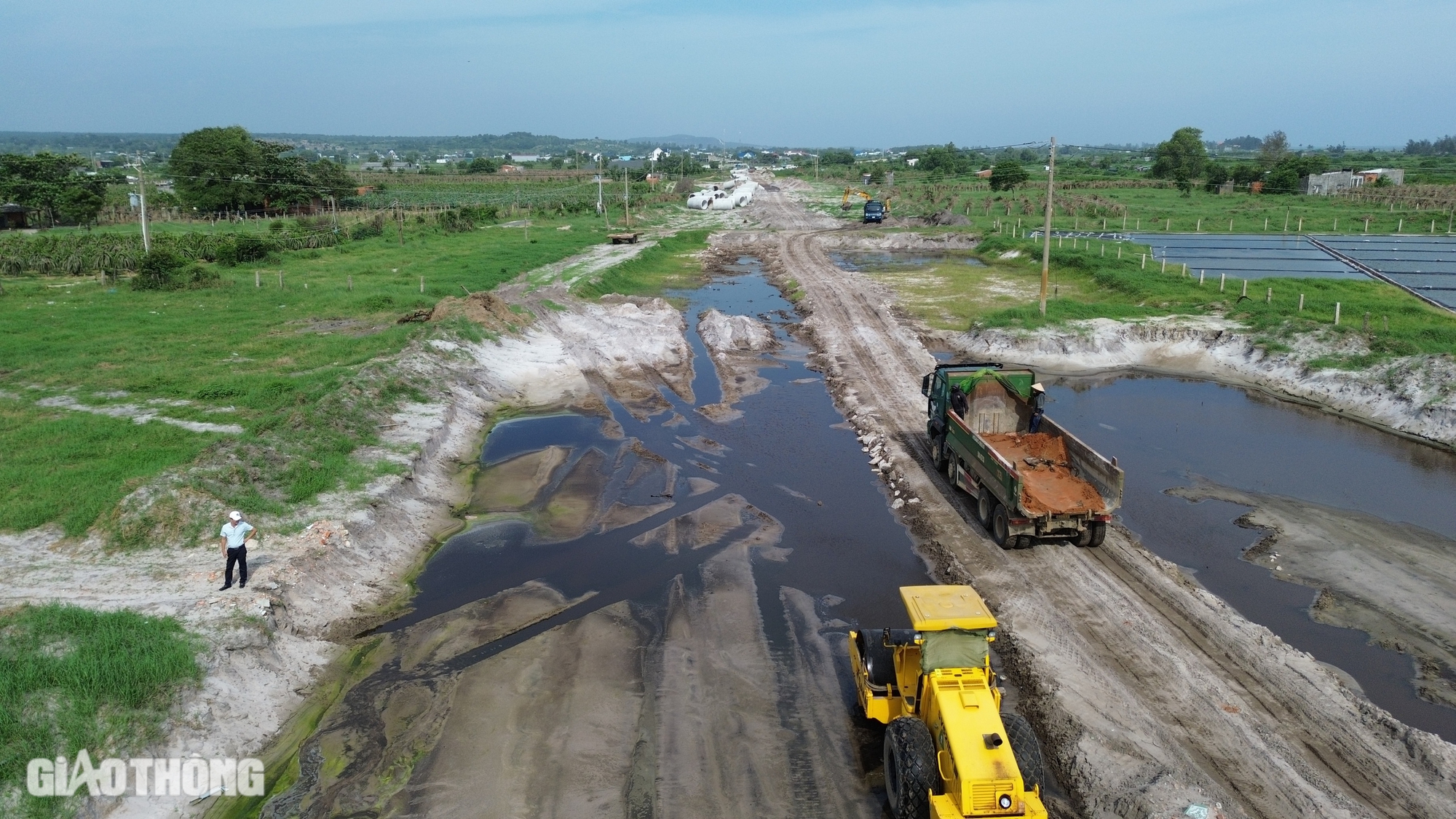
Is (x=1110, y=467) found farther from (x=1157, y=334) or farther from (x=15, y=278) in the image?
(x=15, y=278)

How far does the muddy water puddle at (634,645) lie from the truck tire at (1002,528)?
1609 millimetres

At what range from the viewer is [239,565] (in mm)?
14117

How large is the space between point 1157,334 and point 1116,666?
2391cm

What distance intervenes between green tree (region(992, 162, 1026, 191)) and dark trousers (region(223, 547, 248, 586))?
88930 mm

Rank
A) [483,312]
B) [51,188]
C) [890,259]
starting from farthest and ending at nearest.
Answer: [51,188]
[890,259]
[483,312]

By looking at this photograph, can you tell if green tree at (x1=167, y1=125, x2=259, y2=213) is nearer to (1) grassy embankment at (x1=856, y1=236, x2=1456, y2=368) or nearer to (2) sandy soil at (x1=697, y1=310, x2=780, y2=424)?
(2) sandy soil at (x1=697, y1=310, x2=780, y2=424)

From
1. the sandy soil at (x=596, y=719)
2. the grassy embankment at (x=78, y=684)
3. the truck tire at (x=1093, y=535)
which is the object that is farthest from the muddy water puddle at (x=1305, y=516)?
the grassy embankment at (x=78, y=684)

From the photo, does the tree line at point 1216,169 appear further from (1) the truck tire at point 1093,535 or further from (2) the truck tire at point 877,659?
(2) the truck tire at point 877,659

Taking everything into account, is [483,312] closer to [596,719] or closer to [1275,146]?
[596,719]

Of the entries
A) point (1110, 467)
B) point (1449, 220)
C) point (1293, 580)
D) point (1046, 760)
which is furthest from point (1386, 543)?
point (1449, 220)

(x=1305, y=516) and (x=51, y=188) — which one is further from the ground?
(x=51, y=188)

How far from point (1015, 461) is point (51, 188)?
67688 millimetres

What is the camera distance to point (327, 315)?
34625mm

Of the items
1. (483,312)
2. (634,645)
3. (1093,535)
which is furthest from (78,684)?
(483,312)
